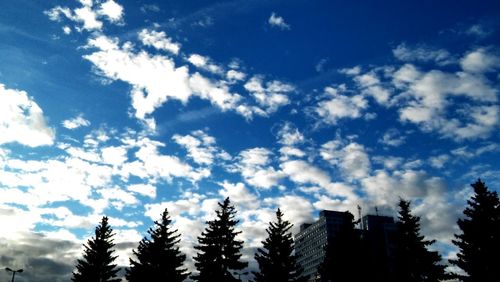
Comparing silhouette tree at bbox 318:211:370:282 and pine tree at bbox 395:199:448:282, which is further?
pine tree at bbox 395:199:448:282

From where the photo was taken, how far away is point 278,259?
117 ft

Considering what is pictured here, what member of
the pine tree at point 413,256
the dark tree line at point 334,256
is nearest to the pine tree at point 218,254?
the dark tree line at point 334,256

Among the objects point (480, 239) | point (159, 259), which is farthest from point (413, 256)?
point (159, 259)

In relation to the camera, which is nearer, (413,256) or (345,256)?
(345,256)

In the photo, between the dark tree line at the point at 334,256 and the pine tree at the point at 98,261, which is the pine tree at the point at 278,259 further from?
the pine tree at the point at 98,261

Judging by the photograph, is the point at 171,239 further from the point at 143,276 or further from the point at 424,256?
the point at 424,256

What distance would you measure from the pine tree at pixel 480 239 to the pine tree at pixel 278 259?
12.3 metres

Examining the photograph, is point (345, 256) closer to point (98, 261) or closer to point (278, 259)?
point (278, 259)

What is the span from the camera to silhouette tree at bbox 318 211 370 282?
29402 mm

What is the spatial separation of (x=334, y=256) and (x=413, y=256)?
8653mm

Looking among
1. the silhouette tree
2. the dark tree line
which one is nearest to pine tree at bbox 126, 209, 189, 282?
the dark tree line

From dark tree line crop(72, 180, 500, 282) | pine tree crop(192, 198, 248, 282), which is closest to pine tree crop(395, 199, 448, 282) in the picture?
dark tree line crop(72, 180, 500, 282)

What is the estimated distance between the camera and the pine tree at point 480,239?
30781mm

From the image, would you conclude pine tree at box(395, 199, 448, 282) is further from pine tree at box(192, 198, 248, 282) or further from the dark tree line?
pine tree at box(192, 198, 248, 282)
